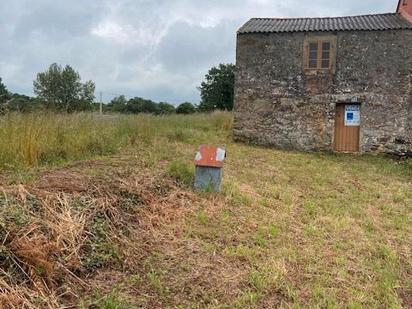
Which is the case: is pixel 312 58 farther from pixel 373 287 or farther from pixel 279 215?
pixel 373 287

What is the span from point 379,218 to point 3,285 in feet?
17.6

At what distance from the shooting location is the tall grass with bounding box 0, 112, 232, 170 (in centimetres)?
670

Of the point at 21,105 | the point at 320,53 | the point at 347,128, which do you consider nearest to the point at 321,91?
the point at 320,53

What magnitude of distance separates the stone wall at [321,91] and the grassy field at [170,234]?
6370 mm

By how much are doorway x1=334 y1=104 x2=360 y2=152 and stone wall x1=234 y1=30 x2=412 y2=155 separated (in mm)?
206

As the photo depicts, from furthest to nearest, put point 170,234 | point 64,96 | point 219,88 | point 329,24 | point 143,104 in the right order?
point 219,88 < point 143,104 < point 329,24 < point 64,96 < point 170,234

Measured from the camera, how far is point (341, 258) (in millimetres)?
4891

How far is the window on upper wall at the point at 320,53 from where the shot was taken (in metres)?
14.8

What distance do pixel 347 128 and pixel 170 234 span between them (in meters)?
11.6

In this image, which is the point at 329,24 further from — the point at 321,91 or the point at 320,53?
the point at 321,91

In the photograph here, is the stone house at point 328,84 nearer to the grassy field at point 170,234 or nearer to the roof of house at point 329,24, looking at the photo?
the roof of house at point 329,24

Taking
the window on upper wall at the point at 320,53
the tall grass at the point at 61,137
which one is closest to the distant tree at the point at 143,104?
the window on upper wall at the point at 320,53

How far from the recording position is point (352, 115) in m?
15.0

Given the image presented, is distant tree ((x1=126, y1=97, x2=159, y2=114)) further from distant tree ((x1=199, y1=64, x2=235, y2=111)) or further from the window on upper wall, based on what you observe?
the window on upper wall
